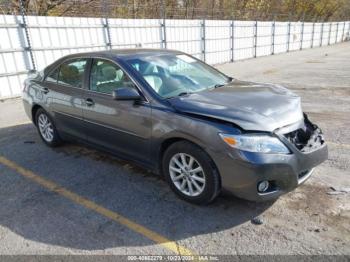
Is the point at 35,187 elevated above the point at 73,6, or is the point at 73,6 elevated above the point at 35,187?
the point at 73,6

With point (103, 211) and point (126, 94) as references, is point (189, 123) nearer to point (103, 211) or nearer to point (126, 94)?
point (126, 94)

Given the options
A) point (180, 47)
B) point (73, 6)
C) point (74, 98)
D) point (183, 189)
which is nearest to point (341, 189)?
point (183, 189)

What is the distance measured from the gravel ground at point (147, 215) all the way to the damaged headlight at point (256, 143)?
28.0 inches

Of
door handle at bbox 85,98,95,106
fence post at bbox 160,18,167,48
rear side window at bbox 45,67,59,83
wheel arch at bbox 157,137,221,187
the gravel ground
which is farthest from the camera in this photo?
fence post at bbox 160,18,167,48

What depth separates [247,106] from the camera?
10.1 ft

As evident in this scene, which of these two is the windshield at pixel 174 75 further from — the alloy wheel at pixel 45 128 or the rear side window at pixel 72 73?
the alloy wheel at pixel 45 128

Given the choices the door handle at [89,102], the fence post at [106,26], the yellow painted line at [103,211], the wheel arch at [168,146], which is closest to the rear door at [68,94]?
the door handle at [89,102]

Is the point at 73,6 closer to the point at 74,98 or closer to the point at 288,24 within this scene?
the point at 74,98

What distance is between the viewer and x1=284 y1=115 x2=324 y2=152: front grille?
117 inches

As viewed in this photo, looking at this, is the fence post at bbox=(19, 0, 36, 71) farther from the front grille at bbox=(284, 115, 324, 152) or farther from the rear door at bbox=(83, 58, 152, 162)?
the front grille at bbox=(284, 115, 324, 152)

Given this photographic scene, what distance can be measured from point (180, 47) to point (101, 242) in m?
12.7

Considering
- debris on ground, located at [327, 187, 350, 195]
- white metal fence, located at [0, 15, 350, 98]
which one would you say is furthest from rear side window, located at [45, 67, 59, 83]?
white metal fence, located at [0, 15, 350, 98]

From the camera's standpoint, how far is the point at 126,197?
351 cm

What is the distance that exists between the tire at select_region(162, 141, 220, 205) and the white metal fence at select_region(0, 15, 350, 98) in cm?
761
